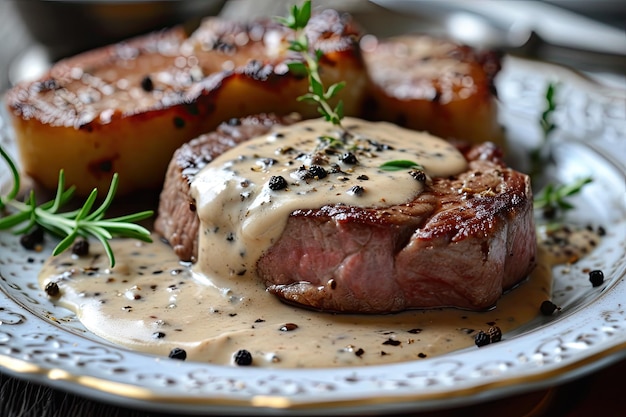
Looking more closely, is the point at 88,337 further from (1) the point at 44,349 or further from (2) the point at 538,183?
(2) the point at 538,183

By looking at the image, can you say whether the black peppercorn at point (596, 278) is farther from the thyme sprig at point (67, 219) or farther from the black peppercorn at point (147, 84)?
Answer: the black peppercorn at point (147, 84)

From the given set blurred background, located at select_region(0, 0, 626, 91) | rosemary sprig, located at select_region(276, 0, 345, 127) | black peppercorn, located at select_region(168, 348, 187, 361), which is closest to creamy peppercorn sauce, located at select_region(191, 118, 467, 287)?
rosemary sprig, located at select_region(276, 0, 345, 127)

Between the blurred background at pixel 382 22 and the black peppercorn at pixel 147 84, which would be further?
the blurred background at pixel 382 22

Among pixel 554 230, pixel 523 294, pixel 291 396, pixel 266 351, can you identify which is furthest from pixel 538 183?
pixel 291 396

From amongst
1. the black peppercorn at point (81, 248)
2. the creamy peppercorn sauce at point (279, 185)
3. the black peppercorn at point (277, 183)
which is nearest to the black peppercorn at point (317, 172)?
the creamy peppercorn sauce at point (279, 185)

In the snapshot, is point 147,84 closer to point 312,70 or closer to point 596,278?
point 312,70

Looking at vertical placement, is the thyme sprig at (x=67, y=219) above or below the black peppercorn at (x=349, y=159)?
below

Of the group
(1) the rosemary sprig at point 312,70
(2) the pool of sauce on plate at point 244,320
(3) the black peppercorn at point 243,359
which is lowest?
(2) the pool of sauce on plate at point 244,320
